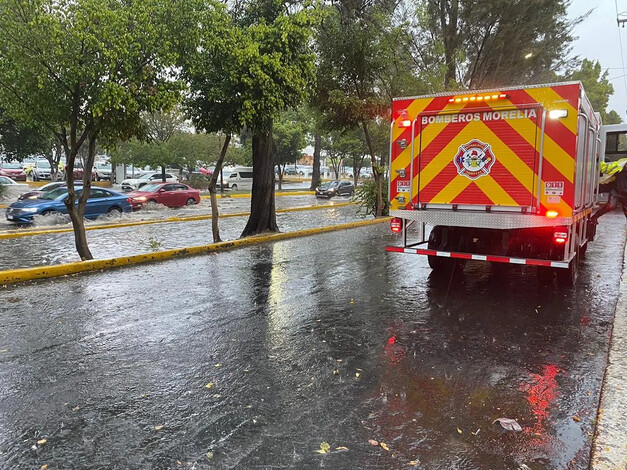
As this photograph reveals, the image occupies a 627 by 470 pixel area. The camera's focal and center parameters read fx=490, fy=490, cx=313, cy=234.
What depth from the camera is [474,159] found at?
690 centimetres

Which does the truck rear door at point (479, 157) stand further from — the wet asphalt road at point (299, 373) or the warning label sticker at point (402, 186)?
the wet asphalt road at point (299, 373)

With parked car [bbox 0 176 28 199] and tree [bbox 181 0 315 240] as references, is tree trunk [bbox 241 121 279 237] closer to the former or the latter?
tree [bbox 181 0 315 240]

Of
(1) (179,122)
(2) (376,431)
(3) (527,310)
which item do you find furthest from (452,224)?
(1) (179,122)

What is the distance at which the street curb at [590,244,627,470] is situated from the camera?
3.02m

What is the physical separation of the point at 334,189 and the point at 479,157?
31863 millimetres

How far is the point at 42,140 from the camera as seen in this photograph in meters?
29.9

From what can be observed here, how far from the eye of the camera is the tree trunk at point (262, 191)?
1414 centimetres

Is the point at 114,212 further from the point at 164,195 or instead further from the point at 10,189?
the point at 10,189

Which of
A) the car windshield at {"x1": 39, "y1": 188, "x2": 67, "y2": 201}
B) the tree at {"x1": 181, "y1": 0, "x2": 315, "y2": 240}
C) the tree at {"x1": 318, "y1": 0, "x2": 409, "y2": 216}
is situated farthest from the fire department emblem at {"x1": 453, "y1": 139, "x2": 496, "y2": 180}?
the car windshield at {"x1": 39, "y1": 188, "x2": 67, "y2": 201}

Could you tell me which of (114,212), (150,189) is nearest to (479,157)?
(114,212)

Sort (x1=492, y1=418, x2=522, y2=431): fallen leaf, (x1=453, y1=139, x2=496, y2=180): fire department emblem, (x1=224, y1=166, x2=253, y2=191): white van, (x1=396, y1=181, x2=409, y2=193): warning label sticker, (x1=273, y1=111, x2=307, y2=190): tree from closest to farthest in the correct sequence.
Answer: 1. (x1=492, y1=418, x2=522, y2=431): fallen leaf
2. (x1=453, y1=139, x2=496, y2=180): fire department emblem
3. (x1=396, y1=181, x2=409, y2=193): warning label sticker
4. (x1=273, y1=111, x2=307, y2=190): tree
5. (x1=224, y1=166, x2=253, y2=191): white van

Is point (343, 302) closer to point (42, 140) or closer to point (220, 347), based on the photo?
point (220, 347)

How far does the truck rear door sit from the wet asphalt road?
4.72 ft

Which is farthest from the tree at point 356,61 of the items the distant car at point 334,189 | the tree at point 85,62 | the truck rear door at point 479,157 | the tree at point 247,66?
the distant car at point 334,189
